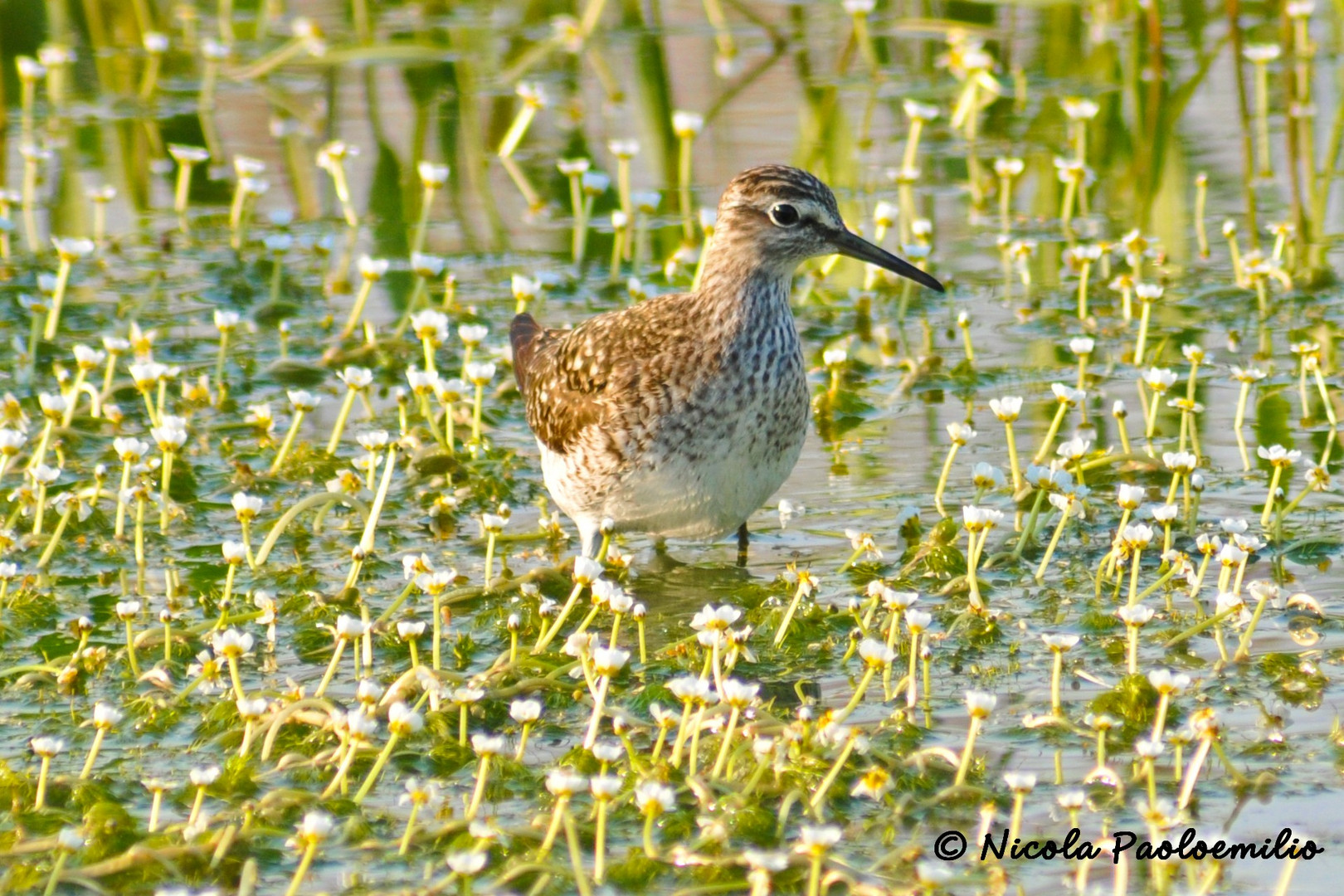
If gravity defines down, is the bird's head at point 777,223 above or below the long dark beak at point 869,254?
above

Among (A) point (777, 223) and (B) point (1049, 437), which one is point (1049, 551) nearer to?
(B) point (1049, 437)

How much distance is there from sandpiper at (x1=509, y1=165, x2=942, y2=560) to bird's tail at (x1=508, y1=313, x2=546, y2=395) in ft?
2.15

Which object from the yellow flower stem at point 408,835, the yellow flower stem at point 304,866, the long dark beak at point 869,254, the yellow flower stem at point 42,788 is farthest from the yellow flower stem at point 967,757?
the long dark beak at point 869,254

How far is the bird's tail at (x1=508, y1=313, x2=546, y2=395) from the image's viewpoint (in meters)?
9.03

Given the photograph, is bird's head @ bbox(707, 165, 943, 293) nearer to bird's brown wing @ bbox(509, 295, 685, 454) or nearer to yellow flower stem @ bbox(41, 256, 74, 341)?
bird's brown wing @ bbox(509, 295, 685, 454)

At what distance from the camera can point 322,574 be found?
802cm

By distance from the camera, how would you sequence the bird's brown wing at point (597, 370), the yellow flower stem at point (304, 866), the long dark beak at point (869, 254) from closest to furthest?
1. the yellow flower stem at point (304, 866)
2. the bird's brown wing at point (597, 370)
3. the long dark beak at point (869, 254)

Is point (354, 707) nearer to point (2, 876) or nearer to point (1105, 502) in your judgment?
point (2, 876)

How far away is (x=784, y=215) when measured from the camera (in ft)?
26.6

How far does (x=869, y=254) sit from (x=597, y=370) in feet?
4.29

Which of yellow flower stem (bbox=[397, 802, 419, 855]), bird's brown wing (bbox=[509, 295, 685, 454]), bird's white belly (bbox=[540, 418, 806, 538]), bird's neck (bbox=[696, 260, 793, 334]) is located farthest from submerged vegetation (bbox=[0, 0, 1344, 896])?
bird's neck (bbox=[696, 260, 793, 334])

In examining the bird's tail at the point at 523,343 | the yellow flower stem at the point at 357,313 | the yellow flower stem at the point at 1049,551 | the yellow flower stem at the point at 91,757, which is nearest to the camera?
the yellow flower stem at the point at 91,757

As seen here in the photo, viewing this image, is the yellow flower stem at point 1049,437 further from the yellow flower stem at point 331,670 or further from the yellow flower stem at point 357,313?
the yellow flower stem at point 357,313

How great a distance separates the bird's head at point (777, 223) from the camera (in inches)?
316
